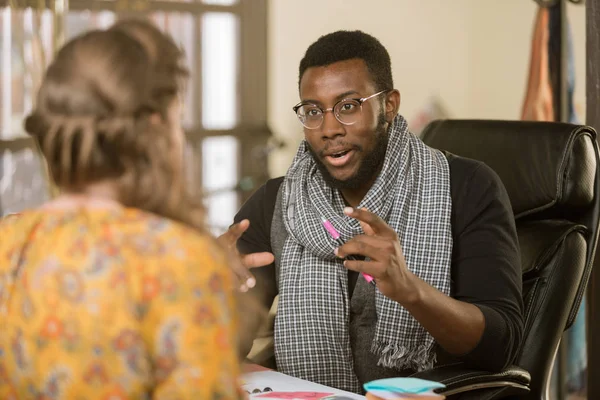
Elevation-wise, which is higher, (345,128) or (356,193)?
(345,128)

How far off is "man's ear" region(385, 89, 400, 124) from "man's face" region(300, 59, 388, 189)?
40 millimetres

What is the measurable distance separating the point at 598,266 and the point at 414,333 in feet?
2.41

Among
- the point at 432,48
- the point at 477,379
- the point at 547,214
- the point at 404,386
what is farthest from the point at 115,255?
the point at 432,48

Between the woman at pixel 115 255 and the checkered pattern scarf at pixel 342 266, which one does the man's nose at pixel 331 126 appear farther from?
the woman at pixel 115 255

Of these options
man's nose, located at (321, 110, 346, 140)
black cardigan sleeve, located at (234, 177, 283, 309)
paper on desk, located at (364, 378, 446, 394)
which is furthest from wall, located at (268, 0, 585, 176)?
paper on desk, located at (364, 378, 446, 394)

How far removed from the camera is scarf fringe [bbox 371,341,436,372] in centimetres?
186

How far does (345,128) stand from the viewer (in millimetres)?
1946

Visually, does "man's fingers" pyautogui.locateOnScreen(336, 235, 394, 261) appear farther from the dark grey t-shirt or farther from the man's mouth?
the man's mouth

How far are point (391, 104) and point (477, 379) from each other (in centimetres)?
69

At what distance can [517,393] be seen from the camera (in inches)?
73.7

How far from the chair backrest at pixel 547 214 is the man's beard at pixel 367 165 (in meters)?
0.32

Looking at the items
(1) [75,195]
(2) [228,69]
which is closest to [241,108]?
(2) [228,69]

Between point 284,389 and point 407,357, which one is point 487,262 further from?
point 284,389

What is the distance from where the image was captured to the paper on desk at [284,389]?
1.45 m
